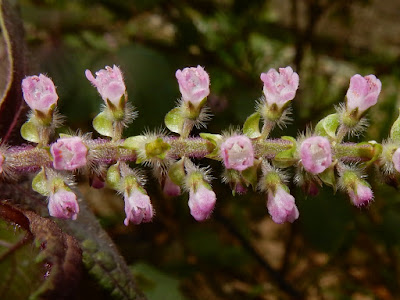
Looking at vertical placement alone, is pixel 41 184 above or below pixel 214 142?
below

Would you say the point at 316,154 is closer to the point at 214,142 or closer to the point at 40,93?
the point at 214,142

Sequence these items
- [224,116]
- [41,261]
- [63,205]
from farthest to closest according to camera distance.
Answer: [224,116], [63,205], [41,261]

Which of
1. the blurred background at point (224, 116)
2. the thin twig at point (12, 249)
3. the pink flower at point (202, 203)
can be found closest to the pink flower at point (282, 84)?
the pink flower at point (202, 203)

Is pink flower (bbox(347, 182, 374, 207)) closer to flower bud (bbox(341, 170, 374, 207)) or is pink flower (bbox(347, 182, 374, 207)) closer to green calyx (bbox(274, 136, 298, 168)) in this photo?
flower bud (bbox(341, 170, 374, 207))

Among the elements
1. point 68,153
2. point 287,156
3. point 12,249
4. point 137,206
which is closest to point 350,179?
point 287,156

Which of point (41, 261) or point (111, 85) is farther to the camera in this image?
point (111, 85)

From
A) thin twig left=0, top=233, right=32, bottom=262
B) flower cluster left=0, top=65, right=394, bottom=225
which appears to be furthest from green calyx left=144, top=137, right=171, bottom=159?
thin twig left=0, top=233, right=32, bottom=262

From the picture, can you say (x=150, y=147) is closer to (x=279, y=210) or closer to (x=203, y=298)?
(x=279, y=210)

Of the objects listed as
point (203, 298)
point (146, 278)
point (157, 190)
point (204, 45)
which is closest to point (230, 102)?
point (204, 45)
